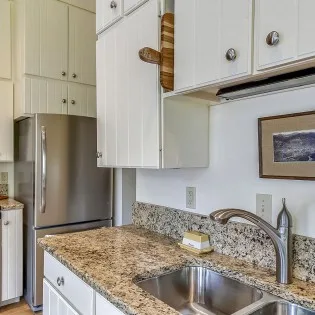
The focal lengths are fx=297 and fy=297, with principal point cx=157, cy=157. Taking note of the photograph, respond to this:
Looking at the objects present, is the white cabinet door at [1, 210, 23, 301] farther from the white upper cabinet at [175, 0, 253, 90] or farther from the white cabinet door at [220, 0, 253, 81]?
the white cabinet door at [220, 0, 253, 81]

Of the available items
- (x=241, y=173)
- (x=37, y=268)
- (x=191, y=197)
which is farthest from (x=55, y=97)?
(x=241, y=173)

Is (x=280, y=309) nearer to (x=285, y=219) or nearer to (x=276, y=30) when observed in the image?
(x=285, y=219)

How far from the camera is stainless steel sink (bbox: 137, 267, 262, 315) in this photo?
3.71 ft

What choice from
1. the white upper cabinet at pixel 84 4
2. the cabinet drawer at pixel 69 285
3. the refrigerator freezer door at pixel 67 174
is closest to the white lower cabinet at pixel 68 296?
the cabinet drawer at pixel 69 285

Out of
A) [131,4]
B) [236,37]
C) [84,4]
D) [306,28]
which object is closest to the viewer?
[306,28]

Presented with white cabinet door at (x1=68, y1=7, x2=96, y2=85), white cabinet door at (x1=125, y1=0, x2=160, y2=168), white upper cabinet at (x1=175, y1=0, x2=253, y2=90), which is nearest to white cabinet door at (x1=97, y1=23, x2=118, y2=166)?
white cabinet door at (x1=125, y1=0, x2=160, y2=168)

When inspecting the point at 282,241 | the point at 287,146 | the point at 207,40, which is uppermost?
the point at 207,40

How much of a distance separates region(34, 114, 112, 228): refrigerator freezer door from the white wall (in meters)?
1.18

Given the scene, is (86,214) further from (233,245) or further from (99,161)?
(233,245)

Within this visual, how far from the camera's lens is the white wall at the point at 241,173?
111cm

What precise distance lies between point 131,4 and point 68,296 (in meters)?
1.39

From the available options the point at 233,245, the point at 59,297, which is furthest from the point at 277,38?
the point at 59,297

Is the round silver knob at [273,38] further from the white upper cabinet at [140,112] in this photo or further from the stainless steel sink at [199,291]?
the stainless steel sink at [199,291]

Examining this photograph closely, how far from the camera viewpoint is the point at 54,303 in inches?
54.9
